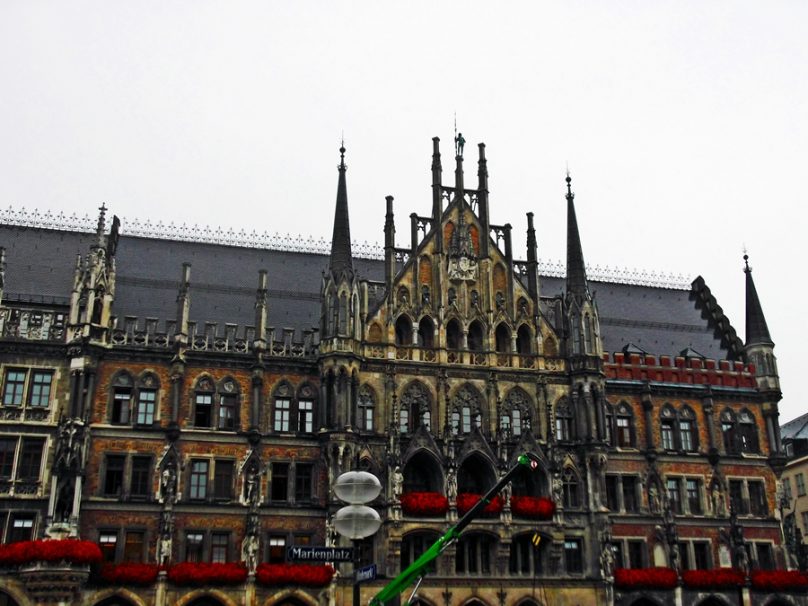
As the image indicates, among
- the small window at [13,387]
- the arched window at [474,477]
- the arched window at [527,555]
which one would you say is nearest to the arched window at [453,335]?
the arched window at [474,477]

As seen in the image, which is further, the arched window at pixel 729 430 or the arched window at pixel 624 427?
the arched window at pixel 729 430

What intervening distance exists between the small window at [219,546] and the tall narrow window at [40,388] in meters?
10.00

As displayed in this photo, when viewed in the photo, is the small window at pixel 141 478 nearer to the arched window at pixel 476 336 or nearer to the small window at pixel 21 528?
the small window at pixel 21 528

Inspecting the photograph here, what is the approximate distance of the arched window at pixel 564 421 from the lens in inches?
1897

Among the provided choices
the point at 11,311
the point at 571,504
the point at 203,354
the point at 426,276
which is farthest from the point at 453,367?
the point at 11,311

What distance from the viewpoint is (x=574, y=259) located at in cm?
5156

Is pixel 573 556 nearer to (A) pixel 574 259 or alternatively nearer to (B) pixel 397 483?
(B) pixel 397 483

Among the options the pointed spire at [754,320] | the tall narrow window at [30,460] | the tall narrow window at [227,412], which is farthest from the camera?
the pointed spire at [754,320]

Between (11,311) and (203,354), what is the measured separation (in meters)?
9.14

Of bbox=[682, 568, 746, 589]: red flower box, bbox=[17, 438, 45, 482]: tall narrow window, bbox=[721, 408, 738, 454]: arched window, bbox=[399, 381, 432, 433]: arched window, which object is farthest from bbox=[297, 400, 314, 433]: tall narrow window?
bbox=[721, 408, 738, 454]: arched window

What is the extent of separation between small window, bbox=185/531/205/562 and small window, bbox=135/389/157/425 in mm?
5633

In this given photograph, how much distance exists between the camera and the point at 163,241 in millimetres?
52500

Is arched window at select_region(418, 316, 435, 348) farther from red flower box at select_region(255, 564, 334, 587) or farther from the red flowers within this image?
the red flowers

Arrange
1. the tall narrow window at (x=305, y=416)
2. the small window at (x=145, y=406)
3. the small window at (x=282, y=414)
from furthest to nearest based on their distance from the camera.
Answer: the tall narrow window at (x=305, y=416), the small window at (x=282, y=414), the small window at (x=145, y=406)
